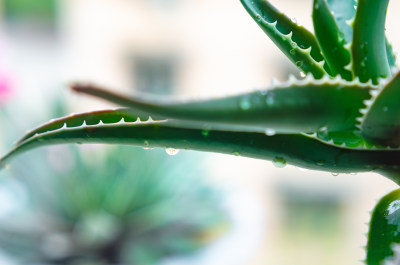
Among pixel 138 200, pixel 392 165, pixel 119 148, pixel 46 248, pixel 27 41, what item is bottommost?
pixel 392 165

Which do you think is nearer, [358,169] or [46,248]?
[358,169]

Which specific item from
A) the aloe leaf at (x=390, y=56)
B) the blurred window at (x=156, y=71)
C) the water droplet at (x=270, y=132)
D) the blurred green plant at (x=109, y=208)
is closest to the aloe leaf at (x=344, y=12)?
the aloe leaf at (x=390, y=56)

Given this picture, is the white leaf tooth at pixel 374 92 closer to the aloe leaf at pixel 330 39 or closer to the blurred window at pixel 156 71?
the aloe leaf at pixel 330 39

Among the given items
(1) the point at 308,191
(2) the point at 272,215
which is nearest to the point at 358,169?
(2) the point at 272,215

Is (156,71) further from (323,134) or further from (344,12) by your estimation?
(323,134)

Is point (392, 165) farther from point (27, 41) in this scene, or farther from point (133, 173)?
point (27, 41)

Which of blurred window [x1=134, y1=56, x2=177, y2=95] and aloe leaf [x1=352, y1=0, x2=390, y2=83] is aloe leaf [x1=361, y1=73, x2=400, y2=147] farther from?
blurred window [x1=134, y1=56, x2=177, y2=95]

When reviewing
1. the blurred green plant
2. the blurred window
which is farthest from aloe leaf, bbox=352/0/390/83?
the blurred window
